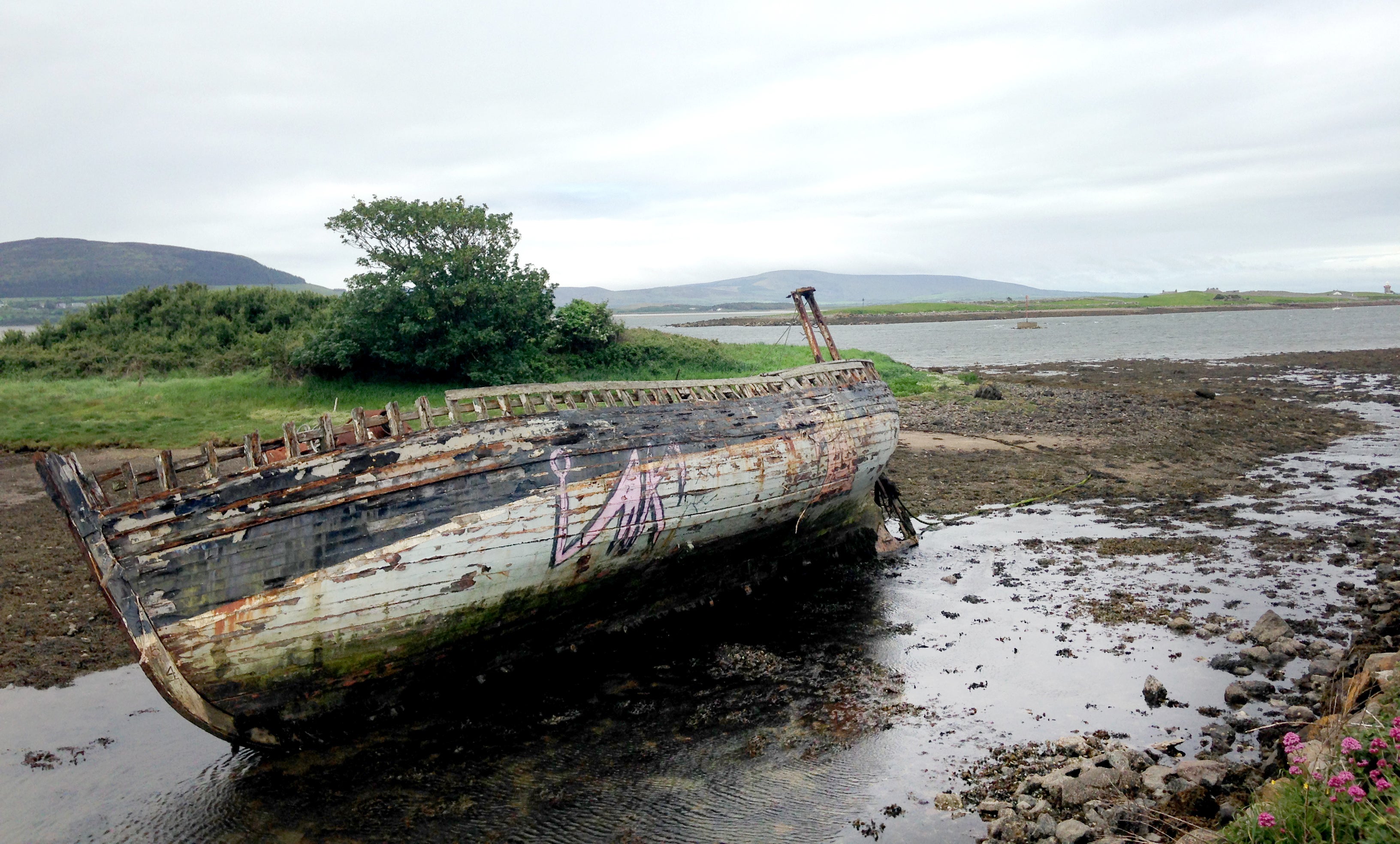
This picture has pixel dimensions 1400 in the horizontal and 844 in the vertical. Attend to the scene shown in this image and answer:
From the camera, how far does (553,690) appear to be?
28.8ft

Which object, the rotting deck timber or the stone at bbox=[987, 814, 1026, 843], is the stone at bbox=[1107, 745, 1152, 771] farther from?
the rotting deck timber

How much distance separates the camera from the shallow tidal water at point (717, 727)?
6.54 meters

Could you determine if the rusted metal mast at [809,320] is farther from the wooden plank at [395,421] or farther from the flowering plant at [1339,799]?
the flowering plant at [1339,799]

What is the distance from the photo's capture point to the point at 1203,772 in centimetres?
627

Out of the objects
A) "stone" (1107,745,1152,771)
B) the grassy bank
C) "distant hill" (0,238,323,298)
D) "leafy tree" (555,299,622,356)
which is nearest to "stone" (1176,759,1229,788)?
"stone" (1107,745,1152,771)

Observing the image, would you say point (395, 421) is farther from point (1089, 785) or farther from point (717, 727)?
point (1089, 785)

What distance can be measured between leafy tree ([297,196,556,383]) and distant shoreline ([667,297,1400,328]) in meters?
88.3

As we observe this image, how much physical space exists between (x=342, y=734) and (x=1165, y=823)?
689cm

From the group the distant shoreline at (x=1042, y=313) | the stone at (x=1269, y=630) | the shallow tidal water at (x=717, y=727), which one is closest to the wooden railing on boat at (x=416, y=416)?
the shallow tidal water at (x=717, y=727)

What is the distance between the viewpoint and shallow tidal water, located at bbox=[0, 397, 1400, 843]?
654cm

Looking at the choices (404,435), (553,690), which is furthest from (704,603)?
(404,435)

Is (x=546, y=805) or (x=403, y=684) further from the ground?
(x=403, y=684)

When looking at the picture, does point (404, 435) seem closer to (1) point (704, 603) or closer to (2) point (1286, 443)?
(1) point (704, 603)

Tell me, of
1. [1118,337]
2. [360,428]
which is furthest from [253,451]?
[1118,337]
